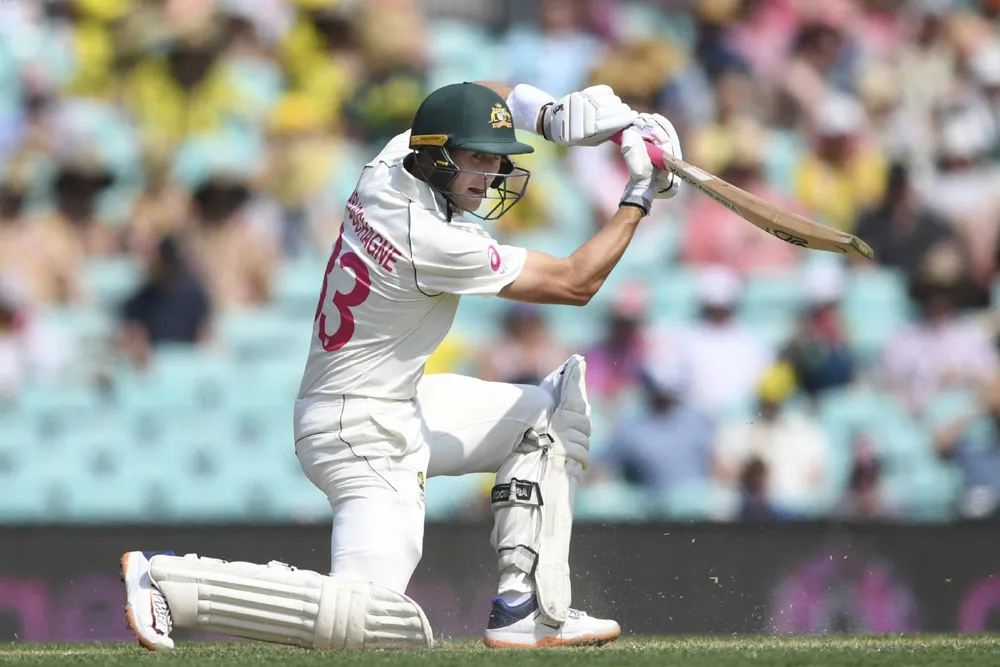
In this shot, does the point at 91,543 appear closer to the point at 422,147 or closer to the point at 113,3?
the point at 422,147

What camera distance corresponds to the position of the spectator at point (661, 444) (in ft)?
20.6

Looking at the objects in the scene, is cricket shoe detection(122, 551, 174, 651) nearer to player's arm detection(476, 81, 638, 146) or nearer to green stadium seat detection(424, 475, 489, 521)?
player's arm detection(476, 81, 638, 146)

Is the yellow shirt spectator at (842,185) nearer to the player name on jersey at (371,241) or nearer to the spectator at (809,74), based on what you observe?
the spectator at (809,74)

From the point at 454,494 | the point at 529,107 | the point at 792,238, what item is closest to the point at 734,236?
the point at 454,494

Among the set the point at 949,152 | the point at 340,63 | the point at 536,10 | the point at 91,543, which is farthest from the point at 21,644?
the point at 949,152

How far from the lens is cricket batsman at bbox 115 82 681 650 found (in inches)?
154

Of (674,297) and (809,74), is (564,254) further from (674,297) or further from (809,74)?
(809,74)

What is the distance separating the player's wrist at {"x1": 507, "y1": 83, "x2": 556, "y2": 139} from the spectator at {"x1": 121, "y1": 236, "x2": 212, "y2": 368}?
7.93ft

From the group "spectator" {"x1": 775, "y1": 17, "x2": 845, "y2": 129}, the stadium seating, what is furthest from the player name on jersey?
"spectator" {"x1": 775, "y1": 17, "x2": 845, "y2": 129}

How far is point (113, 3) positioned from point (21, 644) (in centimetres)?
363

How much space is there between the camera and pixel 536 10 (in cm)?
759

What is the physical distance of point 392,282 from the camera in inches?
160

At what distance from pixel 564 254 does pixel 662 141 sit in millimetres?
2873

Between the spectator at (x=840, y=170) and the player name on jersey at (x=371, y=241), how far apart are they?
372cm
